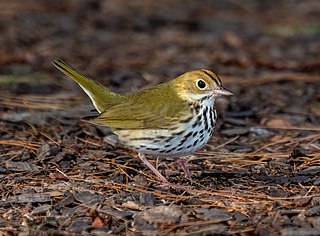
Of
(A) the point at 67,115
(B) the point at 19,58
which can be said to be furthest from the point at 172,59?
(A) the point at 67,115

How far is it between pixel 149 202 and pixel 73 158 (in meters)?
1.14

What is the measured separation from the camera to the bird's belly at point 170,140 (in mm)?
5238

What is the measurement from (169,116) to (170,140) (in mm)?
190

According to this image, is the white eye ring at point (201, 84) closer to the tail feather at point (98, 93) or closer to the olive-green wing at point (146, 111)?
the olive-green wing at point (146, 111)

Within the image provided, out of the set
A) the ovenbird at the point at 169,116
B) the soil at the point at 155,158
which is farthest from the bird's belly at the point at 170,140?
the soil at the point at 155,158

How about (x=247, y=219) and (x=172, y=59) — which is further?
(x=172, y=59)

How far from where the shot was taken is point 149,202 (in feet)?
16.2

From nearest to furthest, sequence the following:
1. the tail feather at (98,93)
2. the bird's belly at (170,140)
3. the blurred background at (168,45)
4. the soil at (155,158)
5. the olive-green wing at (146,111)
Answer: the soil at (155,158), the bird's belly at (170,140), the olive-green wing at (146,111), the tail feather at (98,93), the blurred background at (168,45)

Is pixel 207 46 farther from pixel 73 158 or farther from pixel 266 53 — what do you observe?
pixel 73 158

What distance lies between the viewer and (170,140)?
17.3ft

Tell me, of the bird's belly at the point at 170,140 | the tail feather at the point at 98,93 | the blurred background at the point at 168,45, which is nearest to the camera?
the bird's belly at the point at 170,140

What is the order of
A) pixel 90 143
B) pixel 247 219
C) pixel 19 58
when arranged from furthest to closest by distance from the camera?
pixel 19 58
pixel 90 143
pixel 247 219

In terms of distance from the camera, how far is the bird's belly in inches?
206

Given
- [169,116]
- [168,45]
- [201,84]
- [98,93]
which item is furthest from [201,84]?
[168,45]
